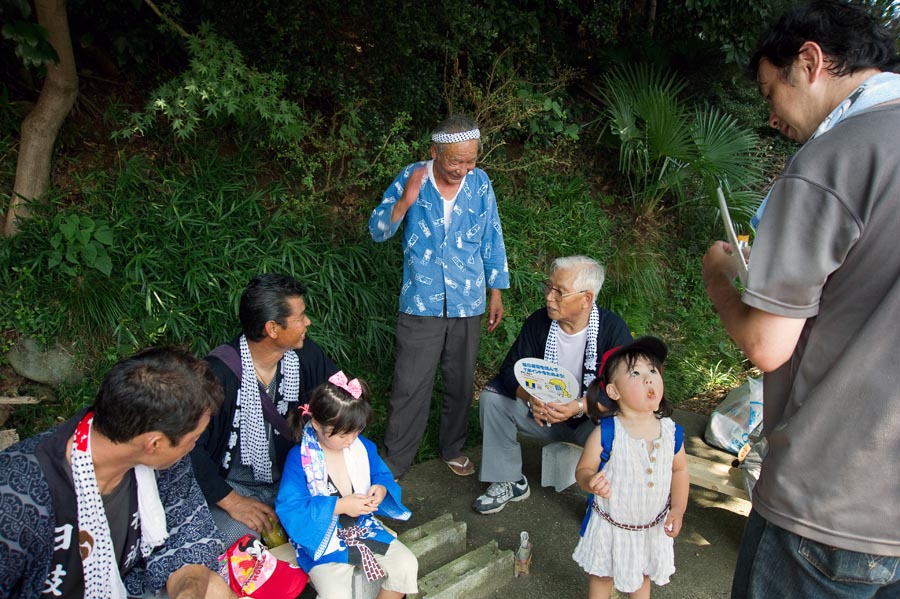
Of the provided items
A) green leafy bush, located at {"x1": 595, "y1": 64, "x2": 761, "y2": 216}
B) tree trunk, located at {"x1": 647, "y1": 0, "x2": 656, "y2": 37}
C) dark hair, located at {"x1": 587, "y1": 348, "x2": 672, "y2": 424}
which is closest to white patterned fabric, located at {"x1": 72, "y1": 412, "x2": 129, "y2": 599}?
dark hair, located at {"x1": 587, "y1": 348, "x2": 672, "y2": 424}

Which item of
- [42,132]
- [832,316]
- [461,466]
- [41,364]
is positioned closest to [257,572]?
[461,466]

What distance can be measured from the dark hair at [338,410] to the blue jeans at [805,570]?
1.45m

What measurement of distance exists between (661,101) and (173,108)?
4100 mm

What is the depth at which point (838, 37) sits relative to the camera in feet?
4.69

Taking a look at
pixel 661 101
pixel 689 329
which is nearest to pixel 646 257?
pixel 689 329

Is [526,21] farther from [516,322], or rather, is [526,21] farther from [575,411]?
[575,411]

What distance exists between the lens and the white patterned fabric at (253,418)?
2881 mm

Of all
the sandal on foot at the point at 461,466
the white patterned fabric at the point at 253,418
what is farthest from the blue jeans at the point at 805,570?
the sandal on foot at the point at 461,466

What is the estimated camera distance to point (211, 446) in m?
2.82

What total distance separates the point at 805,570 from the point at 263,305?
2.12m

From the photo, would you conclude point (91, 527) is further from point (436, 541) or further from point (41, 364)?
point (41, 364)

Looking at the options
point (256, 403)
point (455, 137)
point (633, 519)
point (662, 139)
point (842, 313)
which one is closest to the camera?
point (842, 313)

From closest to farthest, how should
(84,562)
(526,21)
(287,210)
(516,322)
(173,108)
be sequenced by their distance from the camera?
(84,562)
(173,108)
(287,210)
(516,322)
(526,21)

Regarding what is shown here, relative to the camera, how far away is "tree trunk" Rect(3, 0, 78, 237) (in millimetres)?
4145
